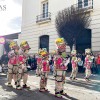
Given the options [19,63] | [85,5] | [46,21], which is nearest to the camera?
[19,63]

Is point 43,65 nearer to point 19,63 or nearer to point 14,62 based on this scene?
point 19,63

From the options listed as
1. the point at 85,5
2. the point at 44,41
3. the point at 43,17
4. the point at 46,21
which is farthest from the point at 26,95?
the point at 43,17

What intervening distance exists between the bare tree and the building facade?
77 cm

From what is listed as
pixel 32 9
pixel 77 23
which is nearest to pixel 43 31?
pixel 32 9

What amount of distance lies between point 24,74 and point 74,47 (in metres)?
11.9

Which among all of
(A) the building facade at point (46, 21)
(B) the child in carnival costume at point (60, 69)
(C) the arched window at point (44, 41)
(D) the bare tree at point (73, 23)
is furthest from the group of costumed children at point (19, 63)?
(C) the arched window at point (44, 41)

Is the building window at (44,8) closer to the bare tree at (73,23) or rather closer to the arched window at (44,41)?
the arched window at (44,41)

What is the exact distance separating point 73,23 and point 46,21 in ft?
17.7

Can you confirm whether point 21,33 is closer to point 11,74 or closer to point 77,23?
point 77,23

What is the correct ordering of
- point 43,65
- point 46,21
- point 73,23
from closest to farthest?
point 43,65
point 73,23
point 46,21

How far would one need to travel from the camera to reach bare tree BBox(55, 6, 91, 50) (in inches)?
787

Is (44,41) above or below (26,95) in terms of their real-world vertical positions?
above

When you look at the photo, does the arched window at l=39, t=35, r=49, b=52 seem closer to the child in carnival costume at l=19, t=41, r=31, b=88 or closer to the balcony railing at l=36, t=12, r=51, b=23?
the balcony railing at l=36, t=12, r=51, b=23

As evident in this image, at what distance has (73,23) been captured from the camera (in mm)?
20062
